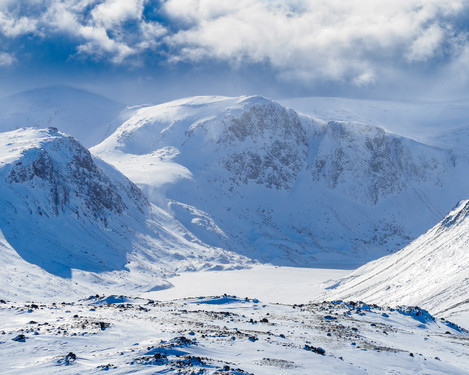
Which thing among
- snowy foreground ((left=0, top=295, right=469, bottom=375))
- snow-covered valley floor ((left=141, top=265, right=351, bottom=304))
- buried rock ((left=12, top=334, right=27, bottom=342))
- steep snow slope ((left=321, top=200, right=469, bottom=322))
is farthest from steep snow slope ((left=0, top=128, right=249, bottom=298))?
buried rock ((left=12, top=334, right=27, bottom=342))

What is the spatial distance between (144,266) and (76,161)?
45.8m

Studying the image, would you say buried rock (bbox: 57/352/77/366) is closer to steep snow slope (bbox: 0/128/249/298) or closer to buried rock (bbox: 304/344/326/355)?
buried rock (bbox: 304/344/326/355)

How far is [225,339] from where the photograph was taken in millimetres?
36688

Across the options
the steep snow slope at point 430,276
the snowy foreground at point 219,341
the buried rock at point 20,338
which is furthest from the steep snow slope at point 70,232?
the buried rock at point 20,338

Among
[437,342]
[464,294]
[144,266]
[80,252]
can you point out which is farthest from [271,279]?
[437,342]

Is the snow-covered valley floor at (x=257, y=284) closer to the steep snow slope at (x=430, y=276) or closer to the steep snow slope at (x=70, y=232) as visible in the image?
the steep snow slope at (x=70, y=232)

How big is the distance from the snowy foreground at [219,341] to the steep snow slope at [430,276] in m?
28.3

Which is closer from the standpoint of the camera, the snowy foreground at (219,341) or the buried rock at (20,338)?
the snowy foreground at (219,341)

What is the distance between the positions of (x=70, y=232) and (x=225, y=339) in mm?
131120

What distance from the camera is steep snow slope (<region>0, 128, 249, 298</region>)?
136625mm

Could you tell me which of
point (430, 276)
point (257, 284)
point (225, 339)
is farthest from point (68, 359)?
point (257, 284)

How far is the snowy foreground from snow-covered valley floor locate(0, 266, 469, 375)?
0.06 meters

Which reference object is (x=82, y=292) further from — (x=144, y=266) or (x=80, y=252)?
(x=144, y=266)

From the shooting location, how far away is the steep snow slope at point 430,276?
85.2 m
